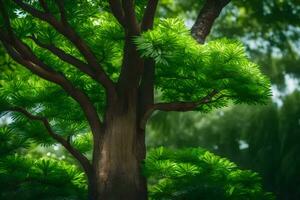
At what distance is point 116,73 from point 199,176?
1.44 metres

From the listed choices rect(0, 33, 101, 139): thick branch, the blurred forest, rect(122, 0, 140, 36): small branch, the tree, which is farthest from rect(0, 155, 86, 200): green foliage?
the blurred forest

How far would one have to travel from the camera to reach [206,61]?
4.62 metres

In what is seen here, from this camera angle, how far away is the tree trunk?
15.7ft

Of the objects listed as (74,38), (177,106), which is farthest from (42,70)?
(177,106)

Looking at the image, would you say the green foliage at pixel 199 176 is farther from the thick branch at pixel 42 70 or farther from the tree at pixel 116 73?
the thick branch at pixel 42 70

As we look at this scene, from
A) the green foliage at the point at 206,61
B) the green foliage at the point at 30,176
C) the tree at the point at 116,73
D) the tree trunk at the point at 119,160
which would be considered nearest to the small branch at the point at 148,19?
the tree at the point at 116,73

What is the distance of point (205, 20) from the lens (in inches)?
224

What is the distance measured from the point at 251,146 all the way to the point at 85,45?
6023 mm

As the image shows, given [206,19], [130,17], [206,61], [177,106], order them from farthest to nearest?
[206,19], [177,106], [130,17], [206,61]

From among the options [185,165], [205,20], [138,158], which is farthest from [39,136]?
[205,20]

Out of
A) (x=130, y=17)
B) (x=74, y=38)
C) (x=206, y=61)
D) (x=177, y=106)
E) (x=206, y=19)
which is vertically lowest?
(x=177, y=106)

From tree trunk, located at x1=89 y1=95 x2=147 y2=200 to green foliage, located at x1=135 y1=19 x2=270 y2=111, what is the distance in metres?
0.62

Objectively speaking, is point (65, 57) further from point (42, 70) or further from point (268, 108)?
point (268, 108)

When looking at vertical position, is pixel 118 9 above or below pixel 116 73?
above
